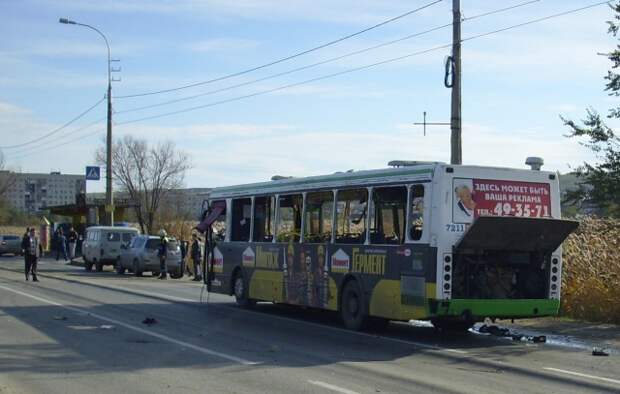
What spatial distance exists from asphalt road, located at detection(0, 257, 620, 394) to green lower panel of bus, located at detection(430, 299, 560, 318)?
515mm

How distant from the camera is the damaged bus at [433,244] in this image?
13.6 metres

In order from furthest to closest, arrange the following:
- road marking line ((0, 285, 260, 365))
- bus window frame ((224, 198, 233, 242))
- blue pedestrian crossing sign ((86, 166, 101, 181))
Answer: blue pedestrian crossing sign ((86, 166, 101, 181)) < bus window frame ((224, 198, 233, 242)) < road marking line ((0, 285, 260, 365))

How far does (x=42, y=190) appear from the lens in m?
143

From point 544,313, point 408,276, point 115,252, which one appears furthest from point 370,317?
point 115,252

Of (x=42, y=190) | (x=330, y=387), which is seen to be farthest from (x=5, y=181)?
(x=330, y=387)

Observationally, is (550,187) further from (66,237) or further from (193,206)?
(193,206)

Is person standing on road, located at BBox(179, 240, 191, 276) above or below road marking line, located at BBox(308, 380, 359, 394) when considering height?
above

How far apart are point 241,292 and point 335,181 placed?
4597 millimetres

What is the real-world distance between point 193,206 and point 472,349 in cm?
5526

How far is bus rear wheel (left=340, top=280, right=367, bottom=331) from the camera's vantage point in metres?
15.2

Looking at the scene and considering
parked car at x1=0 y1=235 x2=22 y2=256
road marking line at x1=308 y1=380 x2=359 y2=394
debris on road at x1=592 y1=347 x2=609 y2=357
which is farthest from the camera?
parked car at x1=0 y1=235 x2=22 y2=256

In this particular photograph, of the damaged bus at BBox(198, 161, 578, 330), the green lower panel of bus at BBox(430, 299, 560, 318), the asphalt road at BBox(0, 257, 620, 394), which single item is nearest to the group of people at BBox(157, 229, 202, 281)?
the asphalt road at BBox(0, 257, 620, 394)

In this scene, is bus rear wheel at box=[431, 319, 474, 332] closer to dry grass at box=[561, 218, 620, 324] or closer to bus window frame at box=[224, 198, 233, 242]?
dry grass at box=[561, 218, 620, 324]

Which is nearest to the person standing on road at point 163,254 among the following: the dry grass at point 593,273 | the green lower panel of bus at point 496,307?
the dry grass at point 593,273
